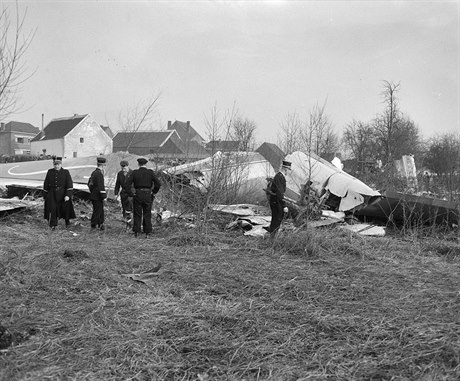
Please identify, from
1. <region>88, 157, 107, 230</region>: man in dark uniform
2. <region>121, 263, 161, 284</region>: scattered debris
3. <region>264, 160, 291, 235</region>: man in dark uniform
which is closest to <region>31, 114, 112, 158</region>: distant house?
<region>88, 157, 107, 230</region>: man in dark uniform

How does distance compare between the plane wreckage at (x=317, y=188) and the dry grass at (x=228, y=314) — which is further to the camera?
the plane wreckage at (x=317, y=188)

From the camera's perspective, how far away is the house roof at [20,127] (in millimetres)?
68500

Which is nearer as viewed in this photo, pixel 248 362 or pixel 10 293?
pixel 248 362

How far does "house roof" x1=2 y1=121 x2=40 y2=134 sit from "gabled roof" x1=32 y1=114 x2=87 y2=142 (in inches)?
674

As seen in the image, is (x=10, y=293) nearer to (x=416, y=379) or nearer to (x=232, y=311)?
(x=232, y=311)

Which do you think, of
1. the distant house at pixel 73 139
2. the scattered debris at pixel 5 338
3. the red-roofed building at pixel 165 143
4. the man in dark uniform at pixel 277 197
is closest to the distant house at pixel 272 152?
the red-roofed building at pixel 165 143

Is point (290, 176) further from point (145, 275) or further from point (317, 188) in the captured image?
point (145, 275)

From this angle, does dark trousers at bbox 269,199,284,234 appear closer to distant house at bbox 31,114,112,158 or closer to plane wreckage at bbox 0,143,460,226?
plane wreckage at bbox 0,143,460,226

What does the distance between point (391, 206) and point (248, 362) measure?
8.72 metres

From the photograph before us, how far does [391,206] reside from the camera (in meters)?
11.1

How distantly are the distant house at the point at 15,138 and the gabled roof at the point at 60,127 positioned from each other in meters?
14.4

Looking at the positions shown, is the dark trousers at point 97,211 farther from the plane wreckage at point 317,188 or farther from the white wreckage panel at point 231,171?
the white wreckage panel at point 231,171

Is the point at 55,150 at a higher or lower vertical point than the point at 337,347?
A: higher

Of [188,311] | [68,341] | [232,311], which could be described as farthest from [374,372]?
[68,341]
